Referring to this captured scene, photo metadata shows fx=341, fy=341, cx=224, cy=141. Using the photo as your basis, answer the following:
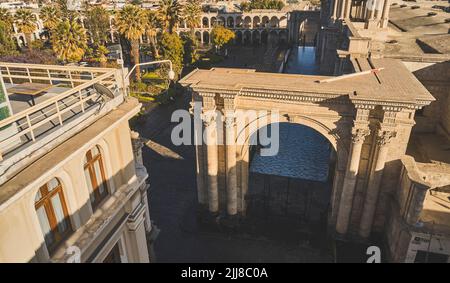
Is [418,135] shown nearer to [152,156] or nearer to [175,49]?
[152,156]

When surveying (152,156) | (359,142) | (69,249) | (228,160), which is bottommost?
(152,156)

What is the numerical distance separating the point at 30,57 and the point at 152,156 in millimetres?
32858

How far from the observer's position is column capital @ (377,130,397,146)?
18.5 meters

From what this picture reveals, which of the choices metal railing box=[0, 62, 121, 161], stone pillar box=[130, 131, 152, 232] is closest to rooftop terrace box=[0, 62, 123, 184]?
metal railing box=[0, 62, 121, 161]

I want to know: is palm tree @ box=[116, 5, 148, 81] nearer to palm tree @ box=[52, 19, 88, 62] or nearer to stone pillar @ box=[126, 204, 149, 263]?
palm tree @ box=[52, 19, 88, 62]

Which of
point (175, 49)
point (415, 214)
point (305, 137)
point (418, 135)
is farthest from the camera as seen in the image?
point (175, 49)

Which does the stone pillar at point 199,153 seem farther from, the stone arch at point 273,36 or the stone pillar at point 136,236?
the stone arch at point 273,36

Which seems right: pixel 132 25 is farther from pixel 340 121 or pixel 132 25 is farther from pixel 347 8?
pixel 340 121

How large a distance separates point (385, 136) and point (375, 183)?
3.22 metres

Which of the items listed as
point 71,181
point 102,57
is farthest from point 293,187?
point 102,57

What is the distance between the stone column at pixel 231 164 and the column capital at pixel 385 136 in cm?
837

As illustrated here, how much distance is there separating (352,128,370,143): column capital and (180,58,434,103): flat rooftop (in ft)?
6.62
